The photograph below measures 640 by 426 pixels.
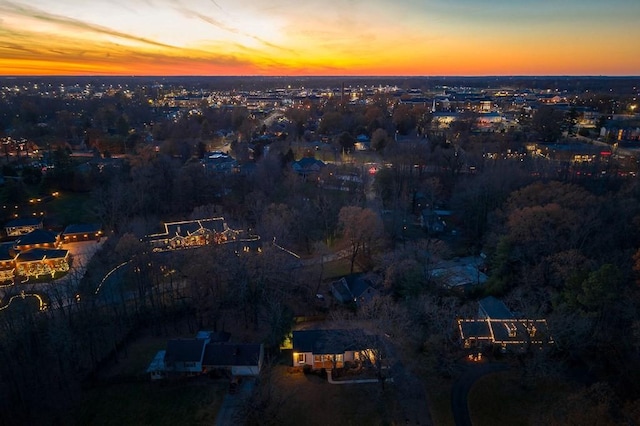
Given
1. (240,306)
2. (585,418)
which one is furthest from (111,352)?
(585,418)

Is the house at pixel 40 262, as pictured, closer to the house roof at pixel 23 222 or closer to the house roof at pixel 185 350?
the house roof at pixel 23 222

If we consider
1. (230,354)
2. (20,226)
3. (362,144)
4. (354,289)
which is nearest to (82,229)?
(20,226)

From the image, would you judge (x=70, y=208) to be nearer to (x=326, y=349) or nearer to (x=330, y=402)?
(x=326, y=349)

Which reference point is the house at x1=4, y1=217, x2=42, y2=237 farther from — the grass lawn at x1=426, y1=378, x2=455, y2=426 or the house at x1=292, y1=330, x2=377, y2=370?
the grass lawn at x1=426, y1=378, x2=455, y2=426

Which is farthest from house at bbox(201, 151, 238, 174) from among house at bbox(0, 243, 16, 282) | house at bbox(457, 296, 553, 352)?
house at bbox(457, 296, 553, 352)

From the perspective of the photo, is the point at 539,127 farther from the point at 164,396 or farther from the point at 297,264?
the point at 164,396

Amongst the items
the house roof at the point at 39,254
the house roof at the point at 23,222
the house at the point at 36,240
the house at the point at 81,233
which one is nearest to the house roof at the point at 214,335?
the house roof at the point at 39,254
